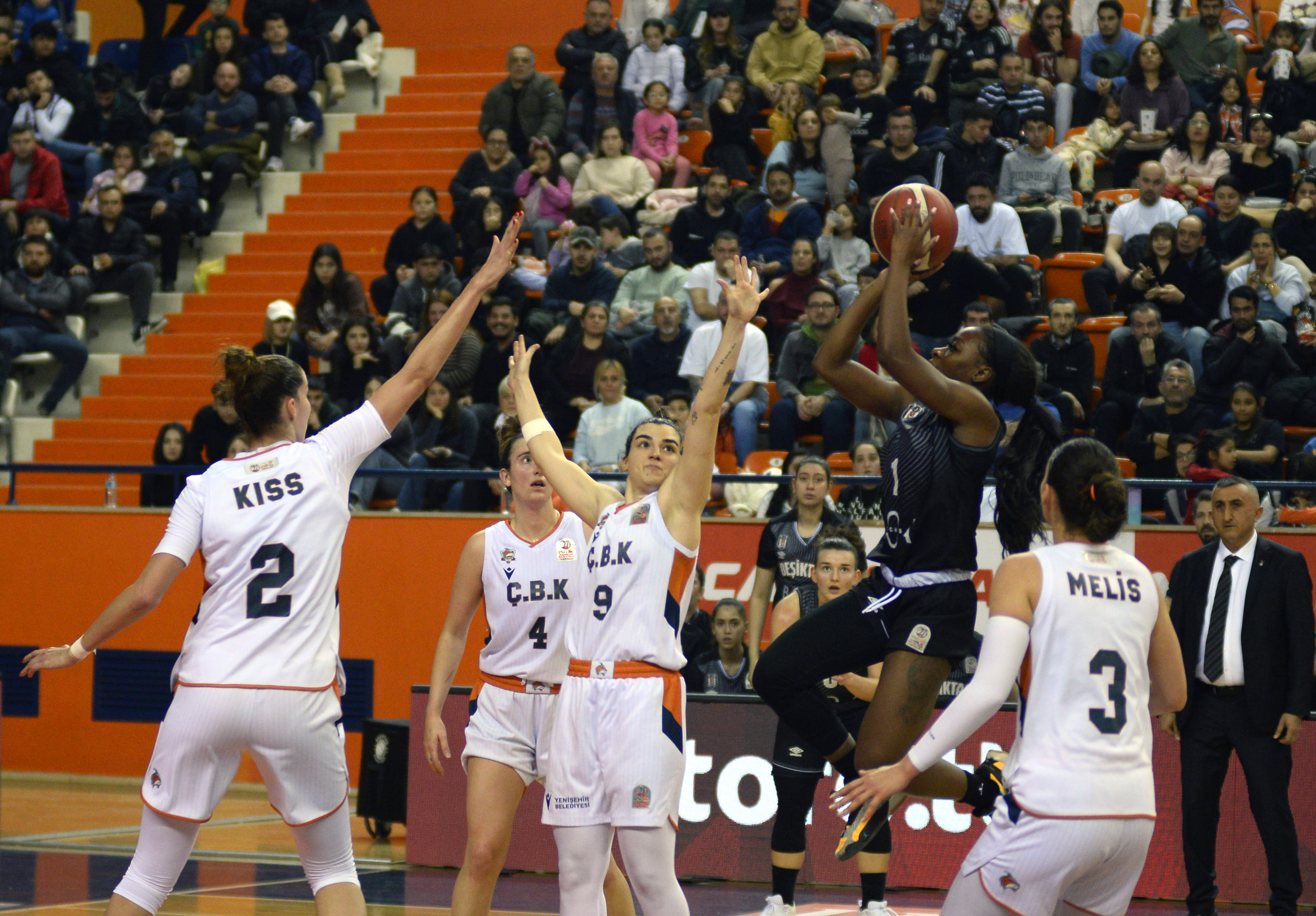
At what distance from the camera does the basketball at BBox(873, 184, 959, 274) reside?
567cm

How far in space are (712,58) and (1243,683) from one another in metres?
10.4

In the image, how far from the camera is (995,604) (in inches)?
169

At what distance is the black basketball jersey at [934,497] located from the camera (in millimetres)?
5574

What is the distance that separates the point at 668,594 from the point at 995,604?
1.43 meters

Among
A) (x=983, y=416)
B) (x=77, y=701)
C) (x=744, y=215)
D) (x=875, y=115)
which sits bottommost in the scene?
(x=77, y=701)

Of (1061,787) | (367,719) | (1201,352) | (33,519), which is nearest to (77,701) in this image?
(33,519)

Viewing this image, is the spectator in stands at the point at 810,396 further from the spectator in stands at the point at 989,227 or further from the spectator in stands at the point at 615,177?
the spectator in stands at the point at 615,177

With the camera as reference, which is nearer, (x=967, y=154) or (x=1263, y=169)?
(x=1263, y=169)

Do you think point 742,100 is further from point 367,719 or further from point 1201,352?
point 367,719

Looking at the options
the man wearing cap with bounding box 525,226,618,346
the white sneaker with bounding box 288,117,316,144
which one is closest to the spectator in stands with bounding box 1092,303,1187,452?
the man wearing cap with bounding box 525,226,618,346

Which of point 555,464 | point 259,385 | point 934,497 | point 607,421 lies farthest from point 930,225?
point 607,421

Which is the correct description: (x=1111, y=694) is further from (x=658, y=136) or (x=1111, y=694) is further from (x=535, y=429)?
(x=658, y=136)

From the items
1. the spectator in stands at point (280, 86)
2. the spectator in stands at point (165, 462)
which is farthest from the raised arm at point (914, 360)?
the spectator in stands at point (280, 86)

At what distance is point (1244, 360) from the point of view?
12195 mm
